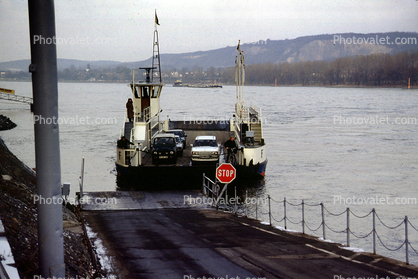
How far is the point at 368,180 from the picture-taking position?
3253 cm

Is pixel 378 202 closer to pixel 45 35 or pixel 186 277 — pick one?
pixel 186 277

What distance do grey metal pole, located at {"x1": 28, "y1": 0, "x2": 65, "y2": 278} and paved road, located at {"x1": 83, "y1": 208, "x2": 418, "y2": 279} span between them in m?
3.74

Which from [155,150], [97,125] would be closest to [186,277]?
[155,150]

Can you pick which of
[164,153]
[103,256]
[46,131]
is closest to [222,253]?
[103,256]

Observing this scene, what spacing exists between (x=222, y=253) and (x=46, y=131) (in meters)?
6.92

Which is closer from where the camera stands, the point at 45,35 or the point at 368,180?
Result: the point at 45,35

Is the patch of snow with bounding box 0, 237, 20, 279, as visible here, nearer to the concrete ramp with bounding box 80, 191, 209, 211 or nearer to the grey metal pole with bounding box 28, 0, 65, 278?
the grey metal pole with bounding box 28, 0, 65, 278

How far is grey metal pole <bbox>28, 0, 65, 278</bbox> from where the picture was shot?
5.91 metres

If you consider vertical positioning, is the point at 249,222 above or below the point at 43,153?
below

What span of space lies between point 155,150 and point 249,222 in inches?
505
